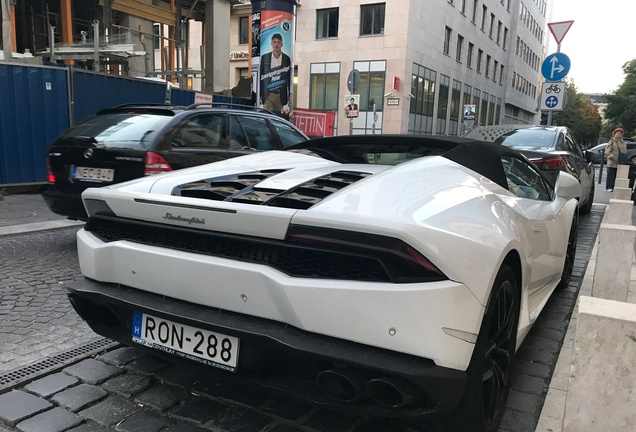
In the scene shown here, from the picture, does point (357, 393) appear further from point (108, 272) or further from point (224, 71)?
point (224, 71)

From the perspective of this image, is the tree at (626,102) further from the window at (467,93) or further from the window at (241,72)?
the window at (241,72)

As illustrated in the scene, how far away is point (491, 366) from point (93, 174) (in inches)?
171

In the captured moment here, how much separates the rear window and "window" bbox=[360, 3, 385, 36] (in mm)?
27671

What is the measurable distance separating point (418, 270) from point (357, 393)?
1.64 ft

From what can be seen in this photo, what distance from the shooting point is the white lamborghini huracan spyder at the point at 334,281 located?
1846 millimetres

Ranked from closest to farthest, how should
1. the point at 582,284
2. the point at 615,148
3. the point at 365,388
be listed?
1. the point at 365,388
2. the point at 582,284
3. the point at 615,148

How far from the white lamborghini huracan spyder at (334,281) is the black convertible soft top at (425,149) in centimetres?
3

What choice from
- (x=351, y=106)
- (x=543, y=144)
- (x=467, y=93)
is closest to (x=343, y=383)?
(x=543, y=144)

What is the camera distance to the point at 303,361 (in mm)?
1913

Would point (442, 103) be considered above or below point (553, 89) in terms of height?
above

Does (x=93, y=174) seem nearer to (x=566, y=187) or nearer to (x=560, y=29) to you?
(x=566, y=187)

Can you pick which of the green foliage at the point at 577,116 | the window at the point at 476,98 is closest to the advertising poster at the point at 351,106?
the window at the point at 476,98

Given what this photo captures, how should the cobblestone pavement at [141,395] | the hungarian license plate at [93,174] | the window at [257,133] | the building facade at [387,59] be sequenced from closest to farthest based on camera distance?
the cobblestone pavement at [141,395] → the hungarian license plate at [93,174] → the window at [257,133] → the building facade at [387,59]

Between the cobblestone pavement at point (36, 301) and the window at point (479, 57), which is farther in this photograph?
the window at point (479, 57)
